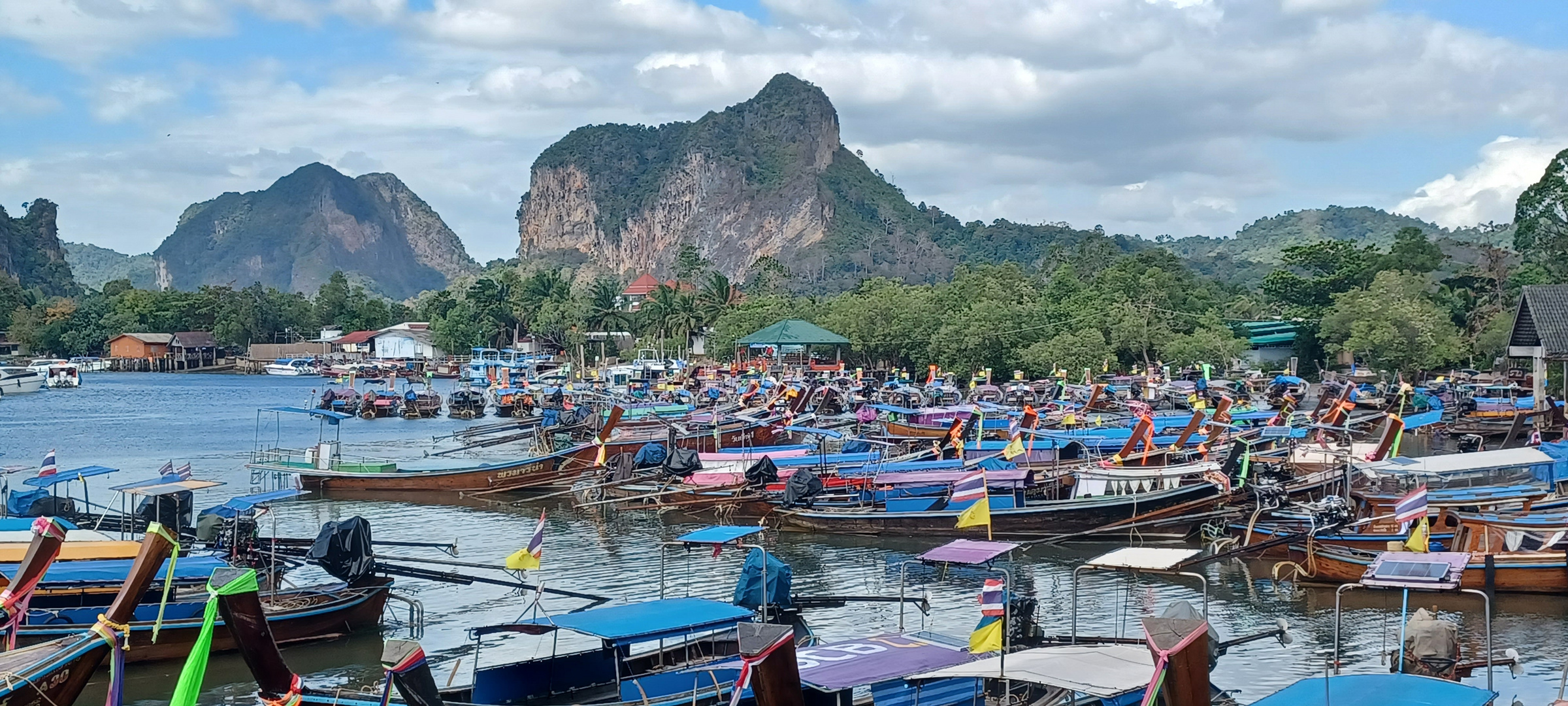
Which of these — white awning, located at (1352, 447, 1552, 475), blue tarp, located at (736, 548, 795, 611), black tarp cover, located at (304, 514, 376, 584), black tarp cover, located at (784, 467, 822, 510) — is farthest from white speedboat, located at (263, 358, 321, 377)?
blue tarp, located at (736, 548, 795, 611)

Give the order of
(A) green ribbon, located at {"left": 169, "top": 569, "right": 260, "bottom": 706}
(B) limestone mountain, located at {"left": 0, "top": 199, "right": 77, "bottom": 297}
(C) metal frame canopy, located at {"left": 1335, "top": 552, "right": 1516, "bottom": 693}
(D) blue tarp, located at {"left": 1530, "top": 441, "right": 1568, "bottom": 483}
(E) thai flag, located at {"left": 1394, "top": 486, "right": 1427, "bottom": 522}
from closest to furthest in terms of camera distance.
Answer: (A) green ribbon, located at {"left": 169, "top": 569, "right": 260, "bottom": 706}, (C) metal frame canopy, located at {"left": 1335, "top": 552, "right": 1516, "bottom": 693}, (E) thai flag, located at {"left": 1394, "top": 486, "right": 1427, "bottom": 522}, (D) blue tarp, located at {"left": 1530, "top": 441, "right": 1568, "bottom": 483}, (B) limestone mountain, located at {"left": 0, "top": 199, "right": 77, "bottom": 297}

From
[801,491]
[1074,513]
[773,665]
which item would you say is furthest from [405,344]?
[773,665]

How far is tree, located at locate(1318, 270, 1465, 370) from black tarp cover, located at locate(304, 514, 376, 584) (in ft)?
159

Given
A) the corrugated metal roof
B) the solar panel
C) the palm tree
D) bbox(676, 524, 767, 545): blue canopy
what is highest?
the palm tree

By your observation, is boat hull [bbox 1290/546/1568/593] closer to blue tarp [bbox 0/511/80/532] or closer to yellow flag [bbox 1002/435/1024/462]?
yellow flag [bbox 1002/435/1024/462]

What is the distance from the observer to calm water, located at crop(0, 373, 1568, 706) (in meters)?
17.5

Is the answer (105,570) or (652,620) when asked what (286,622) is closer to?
(105,570)

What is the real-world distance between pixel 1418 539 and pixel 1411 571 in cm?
227

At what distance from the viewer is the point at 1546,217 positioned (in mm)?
60750

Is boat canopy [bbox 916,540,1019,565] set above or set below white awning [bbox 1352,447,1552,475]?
below

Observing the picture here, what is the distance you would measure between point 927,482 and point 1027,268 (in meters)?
135

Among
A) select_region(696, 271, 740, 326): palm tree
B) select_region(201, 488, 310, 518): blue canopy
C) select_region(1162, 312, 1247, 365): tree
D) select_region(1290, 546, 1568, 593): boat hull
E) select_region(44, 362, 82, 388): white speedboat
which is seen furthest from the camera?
select_region(696, 271, 740, 326): palm tree

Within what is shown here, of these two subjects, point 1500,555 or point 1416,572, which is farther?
point 1500,555

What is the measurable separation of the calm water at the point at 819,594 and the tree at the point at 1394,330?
3570 centimetres
